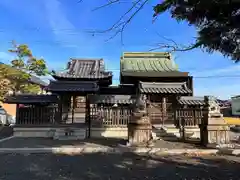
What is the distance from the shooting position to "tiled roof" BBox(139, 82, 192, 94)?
15688mm

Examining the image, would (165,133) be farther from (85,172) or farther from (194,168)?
(85,172)

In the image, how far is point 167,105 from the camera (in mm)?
16234

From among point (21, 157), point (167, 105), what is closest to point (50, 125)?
point (21, 157)

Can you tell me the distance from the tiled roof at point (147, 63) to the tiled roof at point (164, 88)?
3.02 meters

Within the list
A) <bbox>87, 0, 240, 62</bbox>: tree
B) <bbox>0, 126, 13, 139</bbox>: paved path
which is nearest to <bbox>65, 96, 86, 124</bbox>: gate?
<bbox>0, 126, 13, 139</bbox>: paved path

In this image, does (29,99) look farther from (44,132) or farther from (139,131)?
(139,131)

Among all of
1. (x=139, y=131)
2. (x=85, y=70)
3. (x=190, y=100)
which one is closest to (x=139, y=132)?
(x=139, y=131)

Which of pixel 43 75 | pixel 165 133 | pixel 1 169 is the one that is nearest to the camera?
pixel 1 169

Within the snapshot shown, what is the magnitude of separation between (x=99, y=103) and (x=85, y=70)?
196 inches

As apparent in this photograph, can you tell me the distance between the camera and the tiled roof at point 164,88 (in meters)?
15.7

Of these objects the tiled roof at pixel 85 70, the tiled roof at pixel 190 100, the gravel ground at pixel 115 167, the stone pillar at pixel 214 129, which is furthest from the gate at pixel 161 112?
the gravel ground at pixel 115 167

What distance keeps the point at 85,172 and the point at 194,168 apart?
318 centimetres

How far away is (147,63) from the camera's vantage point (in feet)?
71.9

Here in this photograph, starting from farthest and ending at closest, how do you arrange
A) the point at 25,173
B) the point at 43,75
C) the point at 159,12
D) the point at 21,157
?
the point at 43,75 → the point at 21,157 → the point at 25,173 → the point at 159,12
